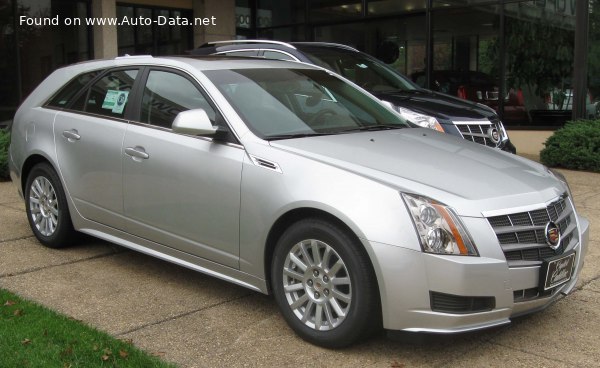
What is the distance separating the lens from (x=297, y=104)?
15.8ft

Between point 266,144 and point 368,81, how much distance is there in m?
4.70

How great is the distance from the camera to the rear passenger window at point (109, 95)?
5.28m

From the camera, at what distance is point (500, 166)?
427 centimetres

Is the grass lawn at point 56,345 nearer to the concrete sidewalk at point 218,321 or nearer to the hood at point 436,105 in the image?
the concrete sidewalk at point 218,321

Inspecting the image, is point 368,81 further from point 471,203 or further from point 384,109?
point 471,203

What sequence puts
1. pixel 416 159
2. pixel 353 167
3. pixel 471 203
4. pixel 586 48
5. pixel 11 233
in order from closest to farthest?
pixel 471 203, pixel 353 167, pixel 416 159, pixel 11 233, pixel 586 48

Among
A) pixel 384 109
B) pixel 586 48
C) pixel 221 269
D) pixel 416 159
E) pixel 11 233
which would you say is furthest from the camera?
pixel 586 48

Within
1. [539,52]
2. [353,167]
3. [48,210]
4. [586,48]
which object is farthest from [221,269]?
[539,52]

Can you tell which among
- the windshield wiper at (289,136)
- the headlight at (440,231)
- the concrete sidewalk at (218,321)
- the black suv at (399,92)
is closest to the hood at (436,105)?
the black suv at (399,92)

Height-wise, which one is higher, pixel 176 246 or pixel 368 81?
pixel 368 81

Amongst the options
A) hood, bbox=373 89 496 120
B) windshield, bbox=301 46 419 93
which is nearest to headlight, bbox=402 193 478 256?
hood, bbox=373 89 496 120

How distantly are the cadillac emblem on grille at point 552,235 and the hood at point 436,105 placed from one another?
12.7 ft

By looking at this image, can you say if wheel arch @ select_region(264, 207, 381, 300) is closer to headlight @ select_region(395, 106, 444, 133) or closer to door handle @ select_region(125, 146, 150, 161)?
door handle @ select_region(125, 146, 150, 161)

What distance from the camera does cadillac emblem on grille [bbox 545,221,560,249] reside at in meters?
3.78
